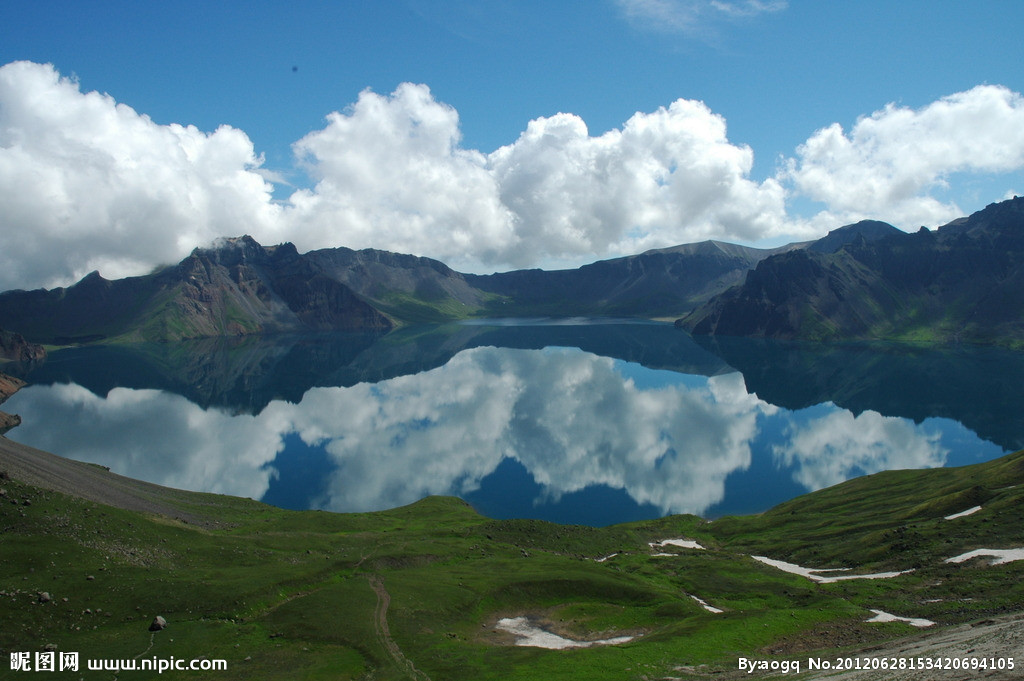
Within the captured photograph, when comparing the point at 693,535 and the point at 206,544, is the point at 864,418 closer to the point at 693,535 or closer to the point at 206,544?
the point at 693,535

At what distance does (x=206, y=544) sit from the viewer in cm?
5203

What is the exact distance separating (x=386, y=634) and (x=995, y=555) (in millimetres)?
53727

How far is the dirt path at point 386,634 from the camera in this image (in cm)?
3378

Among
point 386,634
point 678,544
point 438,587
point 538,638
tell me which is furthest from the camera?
point 678,544

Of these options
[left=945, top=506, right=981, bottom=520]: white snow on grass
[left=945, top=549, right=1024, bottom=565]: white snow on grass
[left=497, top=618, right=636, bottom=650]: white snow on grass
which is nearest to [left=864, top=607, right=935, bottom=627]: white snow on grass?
[left=945, top=549, right=1024, bottom=565]: white snow on grass

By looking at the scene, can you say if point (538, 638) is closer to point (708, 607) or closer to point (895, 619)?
point (708, 607)

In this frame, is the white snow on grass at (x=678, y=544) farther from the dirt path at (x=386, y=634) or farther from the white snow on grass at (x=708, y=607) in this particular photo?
the dirt path at (x=386, y=634)

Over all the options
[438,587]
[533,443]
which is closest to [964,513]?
[438,587]

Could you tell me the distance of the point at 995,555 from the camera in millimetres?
51438

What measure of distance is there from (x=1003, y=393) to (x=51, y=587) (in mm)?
247623

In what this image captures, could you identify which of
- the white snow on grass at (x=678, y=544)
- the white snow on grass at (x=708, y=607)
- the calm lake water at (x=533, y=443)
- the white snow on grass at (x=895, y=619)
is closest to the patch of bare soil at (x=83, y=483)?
the calm lake water at (x=533, y=443)

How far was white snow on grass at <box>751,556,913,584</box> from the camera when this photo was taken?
52719mm

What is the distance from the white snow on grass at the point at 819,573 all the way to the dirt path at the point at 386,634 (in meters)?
39.7

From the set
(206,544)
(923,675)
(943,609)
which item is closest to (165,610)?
(206,544)
